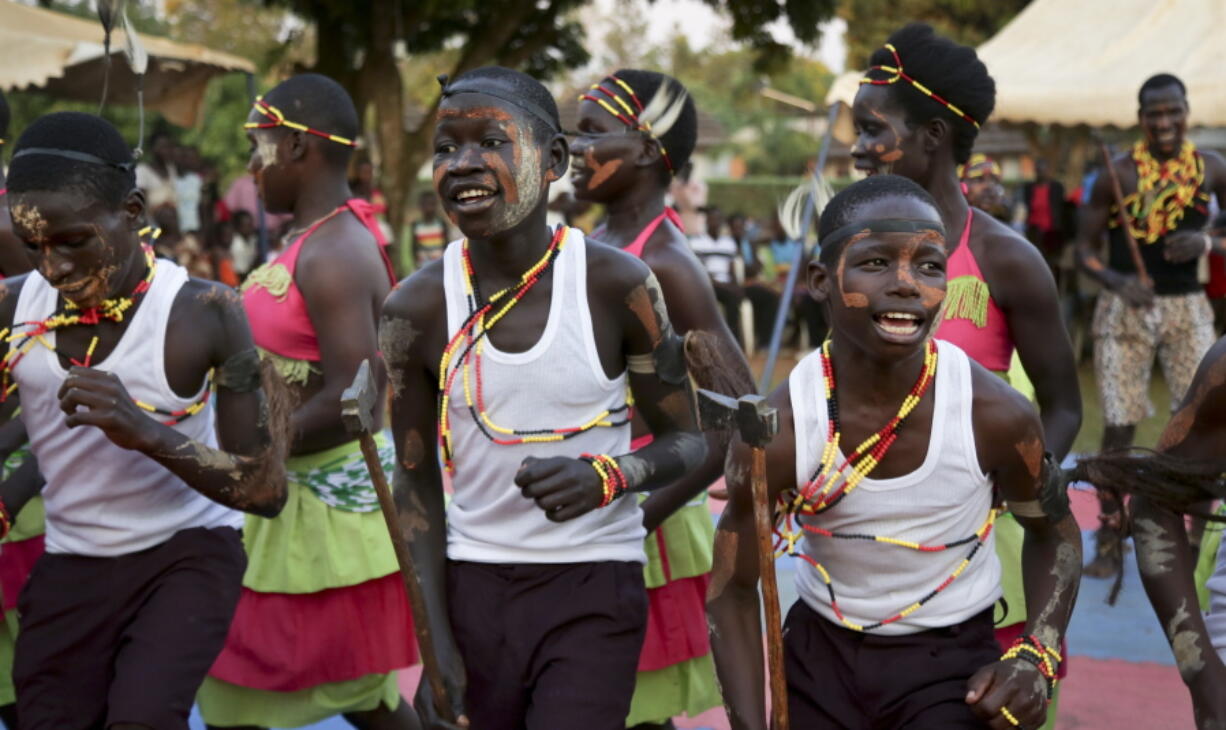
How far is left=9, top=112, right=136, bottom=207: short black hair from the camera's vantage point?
3.21 metres

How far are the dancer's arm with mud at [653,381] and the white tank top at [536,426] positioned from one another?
71 mm

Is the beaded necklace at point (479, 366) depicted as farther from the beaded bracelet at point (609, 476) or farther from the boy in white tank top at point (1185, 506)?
the boy in white tank top at point (1185, 506)

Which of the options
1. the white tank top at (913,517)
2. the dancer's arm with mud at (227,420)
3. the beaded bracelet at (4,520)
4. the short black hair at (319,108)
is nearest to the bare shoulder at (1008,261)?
the white tank top at (913,517)

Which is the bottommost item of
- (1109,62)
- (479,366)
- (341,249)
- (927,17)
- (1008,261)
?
(479,366)

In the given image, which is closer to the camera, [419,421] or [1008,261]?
[419,421]

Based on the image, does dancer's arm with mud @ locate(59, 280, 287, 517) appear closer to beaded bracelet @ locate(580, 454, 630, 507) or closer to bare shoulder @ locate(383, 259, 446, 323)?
bare shoulder @ locate(383, 259, 446, 323)

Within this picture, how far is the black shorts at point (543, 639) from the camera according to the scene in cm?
296

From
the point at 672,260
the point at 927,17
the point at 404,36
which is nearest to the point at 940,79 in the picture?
the point at 672,260

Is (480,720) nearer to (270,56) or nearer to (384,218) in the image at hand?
(384,218)

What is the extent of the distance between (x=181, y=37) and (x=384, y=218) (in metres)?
22.1

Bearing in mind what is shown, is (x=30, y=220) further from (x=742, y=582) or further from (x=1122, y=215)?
(x=1122, y=215)

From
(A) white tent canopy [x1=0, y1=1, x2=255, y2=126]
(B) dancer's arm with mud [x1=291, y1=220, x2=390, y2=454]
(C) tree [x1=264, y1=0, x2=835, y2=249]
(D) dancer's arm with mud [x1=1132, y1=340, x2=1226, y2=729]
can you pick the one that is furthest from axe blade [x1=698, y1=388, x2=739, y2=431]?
(C) tree [x1=264, y1=0, x2=835, y2=249]

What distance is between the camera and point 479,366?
309 centimetres

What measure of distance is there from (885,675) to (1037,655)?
0.30 metres
